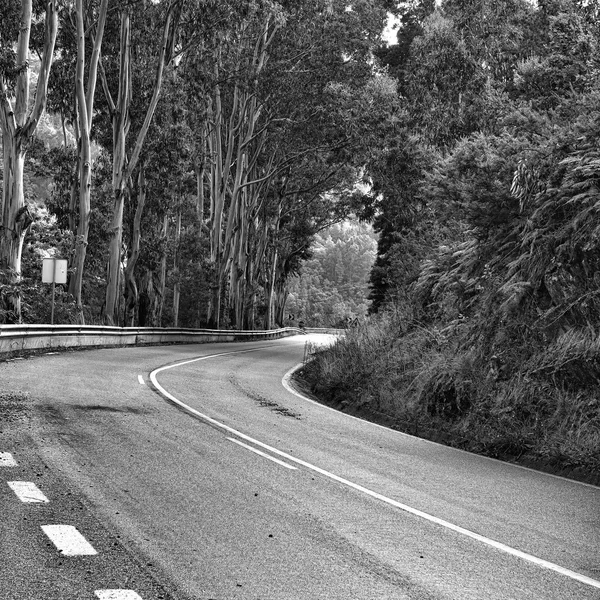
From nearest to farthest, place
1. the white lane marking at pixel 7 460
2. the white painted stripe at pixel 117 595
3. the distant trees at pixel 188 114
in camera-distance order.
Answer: the white painted stripe at pixel 117 595
the white lane marking at pixel 7 460
the distant trees at pixel 188 114

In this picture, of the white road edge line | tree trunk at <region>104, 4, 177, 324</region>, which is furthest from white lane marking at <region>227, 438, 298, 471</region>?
tree trunk at <region>104, 4, 177, 324</region>

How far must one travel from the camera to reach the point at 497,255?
16078mm

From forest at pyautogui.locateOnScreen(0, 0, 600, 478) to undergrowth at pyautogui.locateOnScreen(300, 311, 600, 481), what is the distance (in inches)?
1.7

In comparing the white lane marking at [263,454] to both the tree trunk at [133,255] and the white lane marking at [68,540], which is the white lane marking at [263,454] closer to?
the white lane marking at [68,540]

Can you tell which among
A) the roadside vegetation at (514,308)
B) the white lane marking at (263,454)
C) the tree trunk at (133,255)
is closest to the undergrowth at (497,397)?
the roadside vegetation at (514,308)

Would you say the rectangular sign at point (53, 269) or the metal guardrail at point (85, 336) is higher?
the rectangular sign at point (53, 269)

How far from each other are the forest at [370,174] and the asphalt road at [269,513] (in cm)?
225

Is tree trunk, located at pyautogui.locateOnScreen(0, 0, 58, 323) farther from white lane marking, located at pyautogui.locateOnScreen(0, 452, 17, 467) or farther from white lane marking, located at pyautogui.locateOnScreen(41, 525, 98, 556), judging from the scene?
white lane marking, located at pyautogui.locateOnScreen(41, 525, 98, 556)

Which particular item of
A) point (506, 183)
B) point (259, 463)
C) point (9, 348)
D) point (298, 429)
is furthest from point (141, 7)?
point (259, 463)

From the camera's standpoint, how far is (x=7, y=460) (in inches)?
335

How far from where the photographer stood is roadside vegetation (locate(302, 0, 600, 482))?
12.3 meters

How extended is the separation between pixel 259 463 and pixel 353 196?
44699 mm

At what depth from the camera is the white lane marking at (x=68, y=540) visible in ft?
18.8

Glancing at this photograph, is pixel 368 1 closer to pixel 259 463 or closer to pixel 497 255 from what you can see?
pixel 497 255
